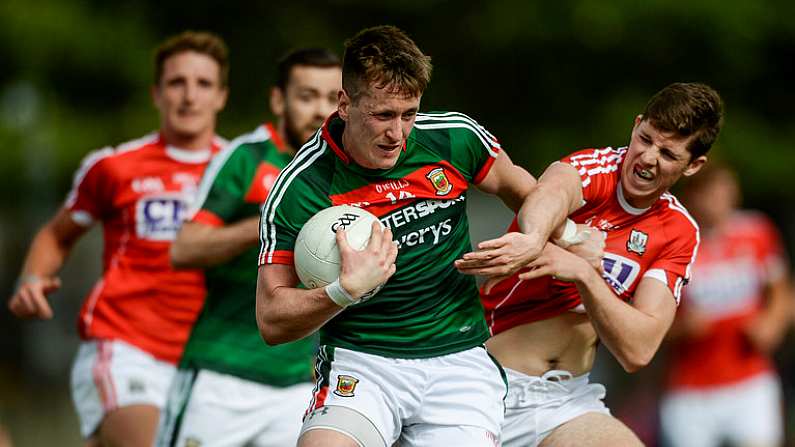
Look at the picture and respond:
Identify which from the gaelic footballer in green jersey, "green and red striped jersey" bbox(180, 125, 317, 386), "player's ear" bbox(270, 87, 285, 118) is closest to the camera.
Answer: the gaelic footballer in green jersey

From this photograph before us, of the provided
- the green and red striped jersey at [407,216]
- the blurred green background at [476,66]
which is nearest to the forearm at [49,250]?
the green and red striped jersey at [407,216]

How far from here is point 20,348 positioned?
73.7 ft

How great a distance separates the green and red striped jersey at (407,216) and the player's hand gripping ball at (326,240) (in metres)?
0.15

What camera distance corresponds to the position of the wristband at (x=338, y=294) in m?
4.67

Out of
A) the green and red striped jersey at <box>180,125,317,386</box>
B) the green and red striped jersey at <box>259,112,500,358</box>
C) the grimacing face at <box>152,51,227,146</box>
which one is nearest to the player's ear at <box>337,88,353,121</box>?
the green and red striped jersey at <box>259,112,500,358</box>

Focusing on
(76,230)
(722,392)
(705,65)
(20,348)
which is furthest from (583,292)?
(20,348)

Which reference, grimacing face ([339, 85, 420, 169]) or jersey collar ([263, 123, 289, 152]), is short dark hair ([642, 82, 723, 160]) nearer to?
grimacing face ([339, 85, 420, 169])

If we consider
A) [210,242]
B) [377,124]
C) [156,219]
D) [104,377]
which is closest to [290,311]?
[377,124]

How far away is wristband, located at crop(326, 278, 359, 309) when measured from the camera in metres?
4.67

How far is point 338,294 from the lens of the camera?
468 cm

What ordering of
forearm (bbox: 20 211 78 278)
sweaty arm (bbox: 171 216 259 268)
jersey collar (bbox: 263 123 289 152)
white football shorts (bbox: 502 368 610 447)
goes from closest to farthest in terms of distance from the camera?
1. white football shorts (bbox: 502 368 610 447)
2. sweaty arm (bbox: 171 216 259 268)
3. jersey collar (bbox: 263 123 289 152)
4. forearm (bbox: 20 211 78 278)

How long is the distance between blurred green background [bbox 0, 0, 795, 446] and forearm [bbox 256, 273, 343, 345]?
11.0m

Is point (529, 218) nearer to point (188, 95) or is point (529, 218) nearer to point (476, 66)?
point (188, 95)

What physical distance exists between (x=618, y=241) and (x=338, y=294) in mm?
1438
